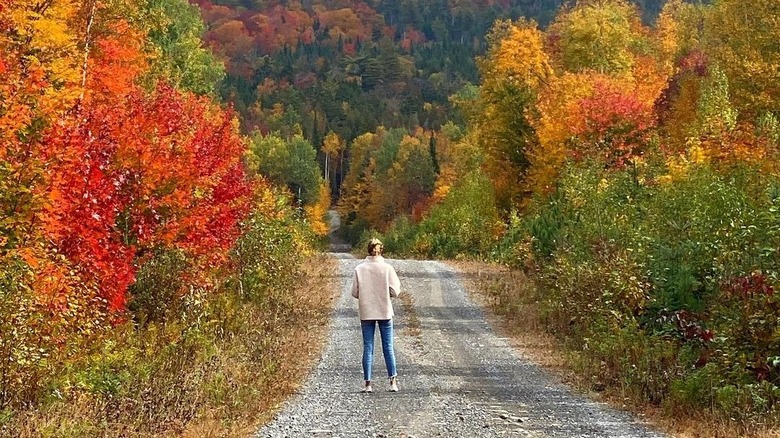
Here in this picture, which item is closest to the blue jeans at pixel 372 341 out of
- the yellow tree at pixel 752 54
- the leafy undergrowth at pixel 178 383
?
the leafy undergrowth at pixel 178 383

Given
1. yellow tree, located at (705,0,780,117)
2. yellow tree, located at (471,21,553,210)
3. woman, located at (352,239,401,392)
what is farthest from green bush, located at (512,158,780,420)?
yellow tree, located at (471,21,553,210)

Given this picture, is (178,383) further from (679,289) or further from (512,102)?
(512,102)

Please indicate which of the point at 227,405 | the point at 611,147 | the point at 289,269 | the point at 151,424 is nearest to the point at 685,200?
the point at 227,405

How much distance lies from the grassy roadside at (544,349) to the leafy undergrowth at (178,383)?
4.27m

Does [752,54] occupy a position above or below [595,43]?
below

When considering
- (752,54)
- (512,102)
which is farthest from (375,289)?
(512,102)

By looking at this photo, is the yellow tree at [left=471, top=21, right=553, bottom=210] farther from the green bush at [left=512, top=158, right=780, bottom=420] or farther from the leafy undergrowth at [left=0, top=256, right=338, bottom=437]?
the leafy undergrowth at [left=0, top=256, right=338, bottom=437]

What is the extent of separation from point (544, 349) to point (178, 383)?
8.79 m

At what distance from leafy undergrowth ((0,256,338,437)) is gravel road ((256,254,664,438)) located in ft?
1.41

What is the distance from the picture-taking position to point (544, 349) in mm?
17906

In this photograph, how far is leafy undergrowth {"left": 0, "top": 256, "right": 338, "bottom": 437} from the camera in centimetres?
937

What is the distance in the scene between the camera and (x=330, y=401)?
12023 millimetres

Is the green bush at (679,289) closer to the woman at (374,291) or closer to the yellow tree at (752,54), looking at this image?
the woman at (374,291)

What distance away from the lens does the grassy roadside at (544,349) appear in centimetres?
1009
